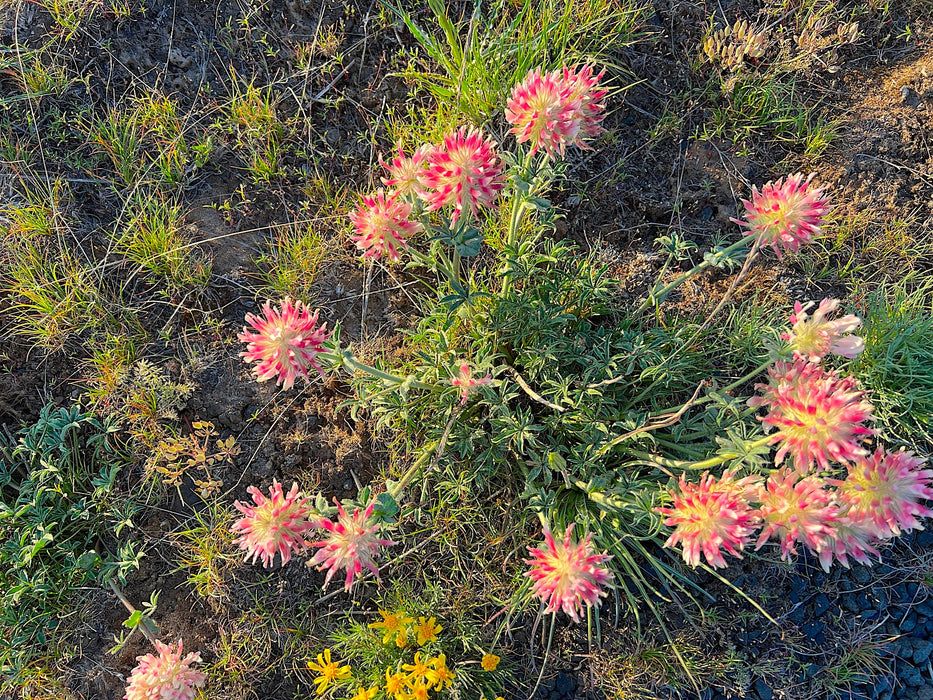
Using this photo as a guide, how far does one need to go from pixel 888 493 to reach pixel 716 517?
1.73ft

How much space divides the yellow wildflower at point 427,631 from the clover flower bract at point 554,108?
1850 millimetres

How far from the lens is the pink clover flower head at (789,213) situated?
1905 millimetres

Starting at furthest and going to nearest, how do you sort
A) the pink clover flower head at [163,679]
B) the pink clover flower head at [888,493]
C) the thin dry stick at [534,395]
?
the pink clover flower head at [163,679] → the thin dry stick at [534,395] → the pink clover flower head at [888,493]

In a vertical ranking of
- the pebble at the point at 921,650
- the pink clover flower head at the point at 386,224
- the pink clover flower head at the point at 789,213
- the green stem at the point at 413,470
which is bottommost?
the pebble at the point at 921,650

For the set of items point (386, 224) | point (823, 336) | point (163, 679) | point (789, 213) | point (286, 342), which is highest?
point (789, 213)

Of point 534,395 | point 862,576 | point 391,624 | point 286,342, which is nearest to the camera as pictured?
point 286,342

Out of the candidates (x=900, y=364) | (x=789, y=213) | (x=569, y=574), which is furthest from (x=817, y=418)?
(x=900, y=364)

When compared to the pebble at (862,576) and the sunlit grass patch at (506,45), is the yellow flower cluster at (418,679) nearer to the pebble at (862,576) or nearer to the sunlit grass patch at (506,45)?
the pebble at (862,576)

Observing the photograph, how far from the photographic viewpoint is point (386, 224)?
1.95 meters

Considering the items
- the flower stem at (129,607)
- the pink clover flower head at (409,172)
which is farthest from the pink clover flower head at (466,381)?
the flower stem at (129,607)

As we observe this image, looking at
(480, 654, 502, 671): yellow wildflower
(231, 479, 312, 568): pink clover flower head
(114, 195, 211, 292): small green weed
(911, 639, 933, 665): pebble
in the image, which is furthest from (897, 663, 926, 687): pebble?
(114, 195, 211, 292): small green weed

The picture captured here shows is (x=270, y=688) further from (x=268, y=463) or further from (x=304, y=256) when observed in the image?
(x=304, y=256)

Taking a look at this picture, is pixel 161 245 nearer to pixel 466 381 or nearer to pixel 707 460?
pixel 466 381

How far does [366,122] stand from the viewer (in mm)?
3156
